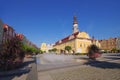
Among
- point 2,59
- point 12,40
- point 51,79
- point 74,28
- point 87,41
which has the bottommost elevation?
point 51,79

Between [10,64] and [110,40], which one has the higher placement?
[110,40]

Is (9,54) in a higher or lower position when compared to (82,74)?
higher

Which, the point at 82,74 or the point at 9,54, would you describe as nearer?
the point at 82,74

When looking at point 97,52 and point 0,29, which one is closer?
point 97,52

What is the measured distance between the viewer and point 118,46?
4572 inches

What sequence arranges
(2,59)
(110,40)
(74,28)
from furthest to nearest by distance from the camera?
1. (110,40)
2. (74,28)
3. (2,59)

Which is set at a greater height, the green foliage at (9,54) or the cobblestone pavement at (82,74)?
the green foliage at (9,54)

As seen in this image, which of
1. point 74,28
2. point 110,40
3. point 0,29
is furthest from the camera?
point 110,40

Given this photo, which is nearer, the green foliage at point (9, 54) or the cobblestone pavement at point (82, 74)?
the cobblestone pavement at point (82, 74)

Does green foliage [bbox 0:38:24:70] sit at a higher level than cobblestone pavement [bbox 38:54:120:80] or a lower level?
higher

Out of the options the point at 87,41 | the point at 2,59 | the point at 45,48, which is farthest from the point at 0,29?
the point at 45,48

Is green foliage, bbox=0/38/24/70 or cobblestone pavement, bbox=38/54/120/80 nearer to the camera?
cobblestone pavement, bbox=38/54/120/80

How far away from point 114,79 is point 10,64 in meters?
12.3

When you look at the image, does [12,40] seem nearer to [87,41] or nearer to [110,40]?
[87,41]
